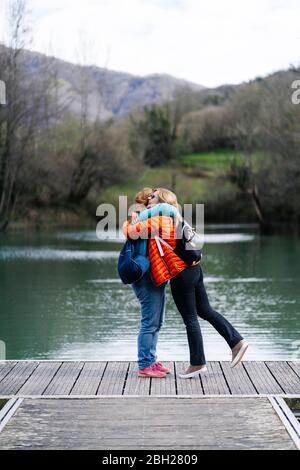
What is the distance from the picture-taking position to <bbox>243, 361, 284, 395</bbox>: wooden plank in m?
6.21

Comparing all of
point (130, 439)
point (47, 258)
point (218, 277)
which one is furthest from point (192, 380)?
point (47, 258)

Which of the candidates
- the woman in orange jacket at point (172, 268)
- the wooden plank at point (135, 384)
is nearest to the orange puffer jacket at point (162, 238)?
the woman in orange jacket at point (172, 268)

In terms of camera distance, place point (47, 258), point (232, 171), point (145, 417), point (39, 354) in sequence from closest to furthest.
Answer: point (145, 417), point (39, 354), point (47, 258), point (232, 171)

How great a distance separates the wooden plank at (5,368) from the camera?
6.85 m

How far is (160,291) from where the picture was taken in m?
6.78

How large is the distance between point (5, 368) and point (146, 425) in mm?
2084

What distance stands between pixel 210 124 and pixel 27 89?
22.5 metres

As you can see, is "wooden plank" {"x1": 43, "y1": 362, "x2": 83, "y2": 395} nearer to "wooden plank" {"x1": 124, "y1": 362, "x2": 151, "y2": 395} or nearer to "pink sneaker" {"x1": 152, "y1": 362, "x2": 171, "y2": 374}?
"wooden plank" {"x1": 124, "y1": 362, "x2": 151, "y2": 395}

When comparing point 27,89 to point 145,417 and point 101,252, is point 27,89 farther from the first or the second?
point 145,417

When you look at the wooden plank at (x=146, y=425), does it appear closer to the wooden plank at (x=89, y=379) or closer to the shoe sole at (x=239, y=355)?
the wooden plank at (x=89, y=379)

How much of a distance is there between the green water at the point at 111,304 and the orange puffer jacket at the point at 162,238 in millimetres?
3075

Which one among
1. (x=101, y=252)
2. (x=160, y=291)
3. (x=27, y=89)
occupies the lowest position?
(x=101, y=252)

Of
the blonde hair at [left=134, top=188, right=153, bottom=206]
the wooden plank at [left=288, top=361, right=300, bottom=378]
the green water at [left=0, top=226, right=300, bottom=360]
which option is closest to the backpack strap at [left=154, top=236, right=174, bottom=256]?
the blonde hair at [left=134, top=188, right=153, bottom=206]

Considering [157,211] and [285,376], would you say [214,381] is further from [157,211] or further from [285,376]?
[157,211]
